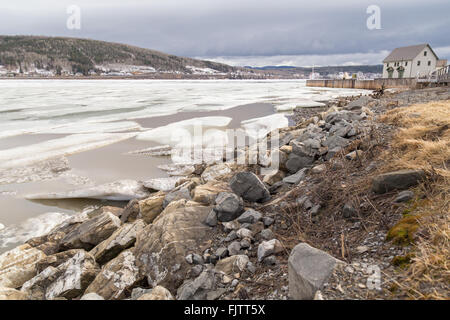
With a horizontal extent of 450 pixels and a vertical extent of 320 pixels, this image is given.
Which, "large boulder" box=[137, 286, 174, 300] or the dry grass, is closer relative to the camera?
the dry grass

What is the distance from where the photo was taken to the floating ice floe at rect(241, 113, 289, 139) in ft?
44.3

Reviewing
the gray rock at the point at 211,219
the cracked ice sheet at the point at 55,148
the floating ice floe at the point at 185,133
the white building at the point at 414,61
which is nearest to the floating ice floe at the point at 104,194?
the cracked ice sheet at the point at 55,148

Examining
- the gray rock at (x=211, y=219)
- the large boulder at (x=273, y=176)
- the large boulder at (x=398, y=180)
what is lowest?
the gray rock at (x=211, y=219)

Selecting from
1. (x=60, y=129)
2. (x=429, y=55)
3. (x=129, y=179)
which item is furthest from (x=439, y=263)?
(x=429, y=55)

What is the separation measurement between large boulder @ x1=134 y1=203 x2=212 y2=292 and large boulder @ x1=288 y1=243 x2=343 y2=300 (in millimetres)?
1263

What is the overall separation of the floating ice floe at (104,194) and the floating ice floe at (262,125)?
7043mm

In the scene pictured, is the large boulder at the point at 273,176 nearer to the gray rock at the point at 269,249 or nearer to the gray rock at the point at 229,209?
the gray rock at the point at 229,209

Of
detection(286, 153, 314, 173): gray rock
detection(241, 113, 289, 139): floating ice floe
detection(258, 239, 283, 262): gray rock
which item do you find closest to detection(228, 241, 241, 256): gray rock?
detection(258, 239, 283, 262): gray rock

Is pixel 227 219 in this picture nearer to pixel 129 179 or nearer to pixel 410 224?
pixel 410 224

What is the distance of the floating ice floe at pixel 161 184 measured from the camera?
7059 mm

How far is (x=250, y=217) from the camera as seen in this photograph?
11.4ft

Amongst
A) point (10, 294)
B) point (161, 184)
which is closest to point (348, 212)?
point (10, 294)

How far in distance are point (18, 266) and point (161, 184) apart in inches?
145

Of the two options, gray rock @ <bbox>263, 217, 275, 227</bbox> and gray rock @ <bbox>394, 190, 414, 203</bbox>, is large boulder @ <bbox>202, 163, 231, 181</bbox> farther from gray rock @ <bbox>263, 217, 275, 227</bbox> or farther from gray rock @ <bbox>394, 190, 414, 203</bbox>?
gray rock @ <bbox>394, 190, 414, 203</bbox>
